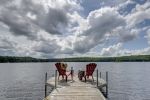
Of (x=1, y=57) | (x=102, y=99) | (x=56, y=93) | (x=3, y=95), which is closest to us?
(x=102, y=99)

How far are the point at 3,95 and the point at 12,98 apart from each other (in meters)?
1.95

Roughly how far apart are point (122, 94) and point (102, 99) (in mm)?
14335

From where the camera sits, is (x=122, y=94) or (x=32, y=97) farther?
(x=122, y=94)

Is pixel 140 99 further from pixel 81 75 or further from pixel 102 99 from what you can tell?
pixel 102 99

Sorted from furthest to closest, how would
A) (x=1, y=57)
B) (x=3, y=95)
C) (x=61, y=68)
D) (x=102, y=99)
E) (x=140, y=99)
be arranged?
(x=1, y=57) < (x=3, y=95) < (x=140, y=99) < (x=61, y=68) < (x=102, y=99)

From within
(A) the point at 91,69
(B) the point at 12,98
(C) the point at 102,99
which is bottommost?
(B) the point at 12,98

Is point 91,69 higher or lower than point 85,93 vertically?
higher

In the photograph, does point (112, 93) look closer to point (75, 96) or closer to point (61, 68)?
point (61, 68)

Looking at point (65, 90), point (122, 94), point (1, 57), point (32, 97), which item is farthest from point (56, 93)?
point (1, 57)

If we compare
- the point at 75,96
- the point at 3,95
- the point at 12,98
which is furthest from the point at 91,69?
the point at 3,95

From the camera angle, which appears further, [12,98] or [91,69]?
[12,98]

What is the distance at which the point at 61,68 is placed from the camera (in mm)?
20266

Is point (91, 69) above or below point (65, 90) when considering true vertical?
above

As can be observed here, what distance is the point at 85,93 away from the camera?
1391 centimetres
